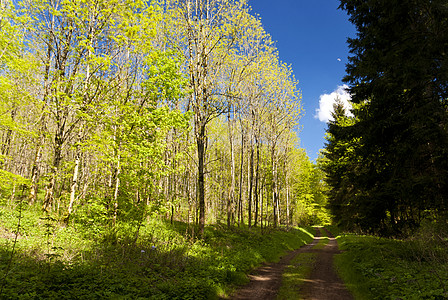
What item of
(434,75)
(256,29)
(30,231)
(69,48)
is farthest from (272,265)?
(256,29)

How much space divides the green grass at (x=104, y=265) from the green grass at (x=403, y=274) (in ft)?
13.3

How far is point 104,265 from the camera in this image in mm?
6617

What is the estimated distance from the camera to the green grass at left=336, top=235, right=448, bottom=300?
5391mm

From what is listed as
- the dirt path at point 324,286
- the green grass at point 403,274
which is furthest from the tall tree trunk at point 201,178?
the green grass at point 403,274

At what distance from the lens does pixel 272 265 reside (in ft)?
37.4

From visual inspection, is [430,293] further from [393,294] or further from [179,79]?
[179,79]

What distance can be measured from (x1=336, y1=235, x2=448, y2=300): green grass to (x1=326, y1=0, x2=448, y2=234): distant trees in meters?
1.16

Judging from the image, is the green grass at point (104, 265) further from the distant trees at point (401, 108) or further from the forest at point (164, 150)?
the distant trees at point (401, 108)

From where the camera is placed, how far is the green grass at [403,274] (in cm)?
539

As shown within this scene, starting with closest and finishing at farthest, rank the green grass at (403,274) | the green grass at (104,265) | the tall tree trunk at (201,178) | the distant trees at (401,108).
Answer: the green grass at (104,265) < the green grass at (403,274) < the distant trees at (401,108) < the tall tree trunk at (201,178)

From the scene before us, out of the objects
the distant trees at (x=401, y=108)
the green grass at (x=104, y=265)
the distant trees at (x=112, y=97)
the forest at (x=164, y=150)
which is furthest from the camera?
the distant trees at (x=112, y=97)

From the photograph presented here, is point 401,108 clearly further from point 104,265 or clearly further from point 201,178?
point 104,265

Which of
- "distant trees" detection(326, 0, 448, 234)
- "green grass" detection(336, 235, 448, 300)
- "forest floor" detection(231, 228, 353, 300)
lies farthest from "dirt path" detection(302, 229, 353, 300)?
"distant trees" detection(326, 0, 448, 234)

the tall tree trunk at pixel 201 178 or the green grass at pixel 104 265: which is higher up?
the tall tree trunk at pixel 201 178
